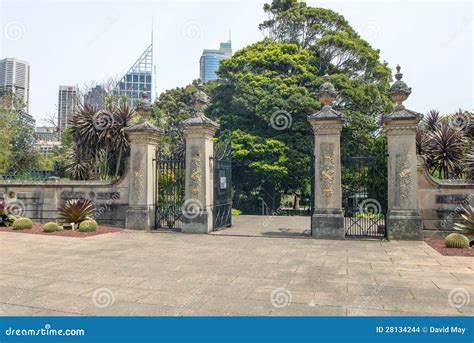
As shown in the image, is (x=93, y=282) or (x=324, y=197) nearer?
(x=93, y=282)

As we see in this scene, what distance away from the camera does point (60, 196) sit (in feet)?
41.3

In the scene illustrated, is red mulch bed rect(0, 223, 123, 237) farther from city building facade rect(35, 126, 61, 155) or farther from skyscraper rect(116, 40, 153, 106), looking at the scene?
skyscraper rect(116, 40, 153, 106)

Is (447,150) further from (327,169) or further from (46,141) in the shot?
(46,141)

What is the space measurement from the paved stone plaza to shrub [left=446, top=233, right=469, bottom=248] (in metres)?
0.61

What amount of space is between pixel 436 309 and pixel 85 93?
32110mm

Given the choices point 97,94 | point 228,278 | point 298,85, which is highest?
point 97,94

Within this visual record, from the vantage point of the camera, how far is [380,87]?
905 inches

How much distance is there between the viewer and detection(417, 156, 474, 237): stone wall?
9555 millimetres

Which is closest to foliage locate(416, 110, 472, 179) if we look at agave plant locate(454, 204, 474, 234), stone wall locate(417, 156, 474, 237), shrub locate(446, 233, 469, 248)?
stone wall locate(417, 156, 474, 237)

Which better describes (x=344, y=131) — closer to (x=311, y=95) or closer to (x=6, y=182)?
(x=311, y=95)

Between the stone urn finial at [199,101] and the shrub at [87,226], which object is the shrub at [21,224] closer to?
the shrub at [87,226]

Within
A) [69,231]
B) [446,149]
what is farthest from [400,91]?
[69,231]

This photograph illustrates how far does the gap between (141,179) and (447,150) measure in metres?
12.2

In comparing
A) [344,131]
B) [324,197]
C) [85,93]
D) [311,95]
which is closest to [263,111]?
[311,95]
